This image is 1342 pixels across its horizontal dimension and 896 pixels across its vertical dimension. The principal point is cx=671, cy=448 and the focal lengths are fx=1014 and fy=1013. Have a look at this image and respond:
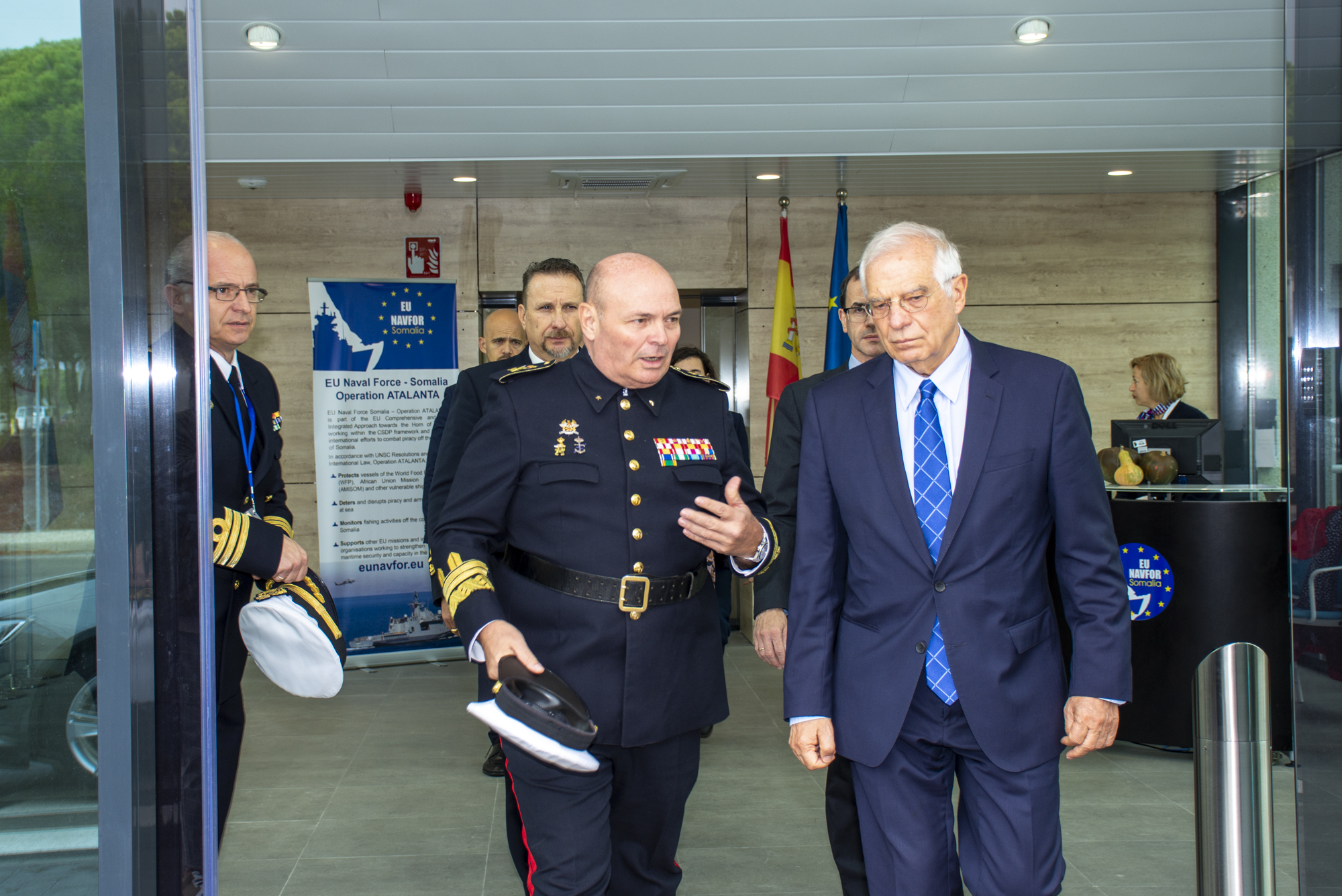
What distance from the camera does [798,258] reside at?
25.2ft

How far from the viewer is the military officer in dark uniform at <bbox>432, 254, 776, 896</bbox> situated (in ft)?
6.62

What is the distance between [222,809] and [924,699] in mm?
1707

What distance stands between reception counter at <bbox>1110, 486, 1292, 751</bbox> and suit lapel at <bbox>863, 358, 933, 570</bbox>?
262cm

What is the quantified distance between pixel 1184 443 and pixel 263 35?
4679 mm

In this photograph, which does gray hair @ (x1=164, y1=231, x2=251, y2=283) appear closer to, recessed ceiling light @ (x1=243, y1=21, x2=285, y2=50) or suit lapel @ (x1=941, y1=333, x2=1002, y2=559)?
suit lapel @ (x1=941, y1=333, x2=1002, y2=559)

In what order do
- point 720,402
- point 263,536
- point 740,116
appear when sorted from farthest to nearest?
point 740,116 → point 720,402 → point 263,536

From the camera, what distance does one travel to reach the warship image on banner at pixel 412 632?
6387mm

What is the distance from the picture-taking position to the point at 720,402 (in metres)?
2.36

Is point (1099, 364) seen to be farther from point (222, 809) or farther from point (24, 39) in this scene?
point (24, 39)

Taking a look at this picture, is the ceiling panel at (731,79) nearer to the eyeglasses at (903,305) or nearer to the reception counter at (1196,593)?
the reception counter at (1196,593)

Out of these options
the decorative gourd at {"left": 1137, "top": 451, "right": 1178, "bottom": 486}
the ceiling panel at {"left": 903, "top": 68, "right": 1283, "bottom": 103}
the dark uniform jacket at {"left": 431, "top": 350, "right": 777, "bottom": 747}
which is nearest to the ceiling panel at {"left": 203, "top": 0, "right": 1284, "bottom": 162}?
the ceiling panel at {"left": 903, "top": 68, "right": 1283, "bottom": 103}

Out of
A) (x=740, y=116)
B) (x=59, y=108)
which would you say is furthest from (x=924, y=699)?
(x=740, y=116)

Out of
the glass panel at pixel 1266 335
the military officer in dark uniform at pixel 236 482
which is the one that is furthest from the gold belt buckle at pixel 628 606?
the glass panel at pixel 1266 335

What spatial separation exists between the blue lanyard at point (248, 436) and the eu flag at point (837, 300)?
15.4ft
